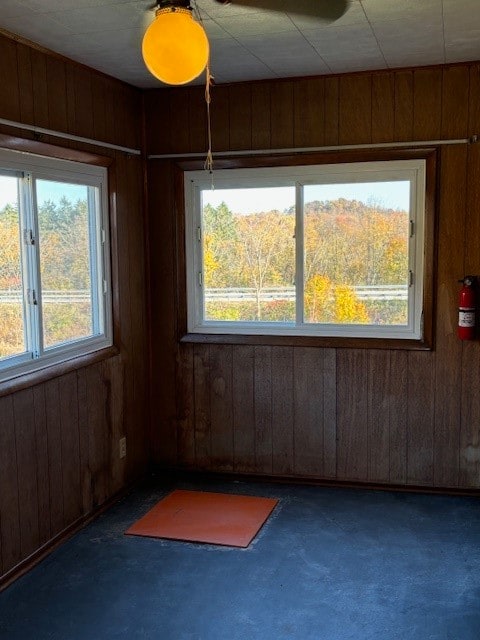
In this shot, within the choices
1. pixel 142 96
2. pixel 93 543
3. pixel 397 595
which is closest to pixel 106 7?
pixel 142 96

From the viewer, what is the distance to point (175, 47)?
190cm

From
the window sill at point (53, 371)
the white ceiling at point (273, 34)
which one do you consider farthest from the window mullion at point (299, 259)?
the window sill at point (53, 371)

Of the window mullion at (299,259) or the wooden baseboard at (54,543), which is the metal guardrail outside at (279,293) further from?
the wooden baseboard at (54,543)

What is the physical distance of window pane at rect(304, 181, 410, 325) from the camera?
3.88 meters

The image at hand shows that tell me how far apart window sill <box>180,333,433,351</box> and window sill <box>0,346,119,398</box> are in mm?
600

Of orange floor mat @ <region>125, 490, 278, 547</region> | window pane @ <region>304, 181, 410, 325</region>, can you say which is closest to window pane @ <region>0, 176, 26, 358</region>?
orange floor mat @ <region>125, 490, 278, 547</region>

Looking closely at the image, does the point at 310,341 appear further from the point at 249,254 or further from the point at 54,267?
the point at 54,267

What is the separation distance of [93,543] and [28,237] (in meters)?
1.54

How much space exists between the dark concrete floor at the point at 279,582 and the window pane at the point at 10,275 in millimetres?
1066

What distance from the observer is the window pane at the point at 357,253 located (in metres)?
3.88

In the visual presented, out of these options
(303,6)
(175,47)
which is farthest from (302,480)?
(175,47)

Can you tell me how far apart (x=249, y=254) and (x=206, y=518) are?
5.19 ft

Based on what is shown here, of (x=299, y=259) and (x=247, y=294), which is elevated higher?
(x=299, y=259)

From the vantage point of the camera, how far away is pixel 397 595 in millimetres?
2840
